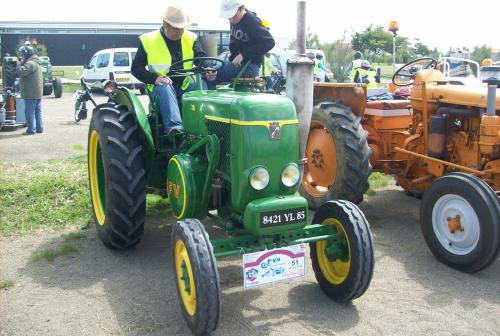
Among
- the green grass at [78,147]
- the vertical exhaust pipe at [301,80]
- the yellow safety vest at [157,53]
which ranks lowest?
the green grass at [78,147]

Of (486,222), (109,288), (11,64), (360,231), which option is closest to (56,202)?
(109,288)

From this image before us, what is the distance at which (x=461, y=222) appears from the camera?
4352 mm

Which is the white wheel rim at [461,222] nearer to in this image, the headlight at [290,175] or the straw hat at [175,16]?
the headlight at [290,175]

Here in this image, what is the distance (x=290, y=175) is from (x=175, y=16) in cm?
193

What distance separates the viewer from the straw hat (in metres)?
4.62

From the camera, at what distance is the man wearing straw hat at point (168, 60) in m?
4.45

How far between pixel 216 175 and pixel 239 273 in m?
0.84

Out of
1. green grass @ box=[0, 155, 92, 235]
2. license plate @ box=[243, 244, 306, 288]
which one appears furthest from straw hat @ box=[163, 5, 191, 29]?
license plate @ box=[243, 244, 306, 288]

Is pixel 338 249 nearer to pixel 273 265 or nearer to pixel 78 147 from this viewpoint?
pixel 273 265

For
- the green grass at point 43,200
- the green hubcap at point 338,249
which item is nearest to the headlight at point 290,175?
the green hubcap at point 338,249

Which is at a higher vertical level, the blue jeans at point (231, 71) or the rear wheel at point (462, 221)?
the blue jeans at point (231, 71)

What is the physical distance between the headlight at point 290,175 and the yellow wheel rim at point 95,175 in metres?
2.12

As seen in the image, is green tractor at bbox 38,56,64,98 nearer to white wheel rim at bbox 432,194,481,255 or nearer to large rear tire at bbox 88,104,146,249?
large rear tire at bbox 88,104,146,249

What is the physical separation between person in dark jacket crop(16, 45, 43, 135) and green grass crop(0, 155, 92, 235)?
4.63m
